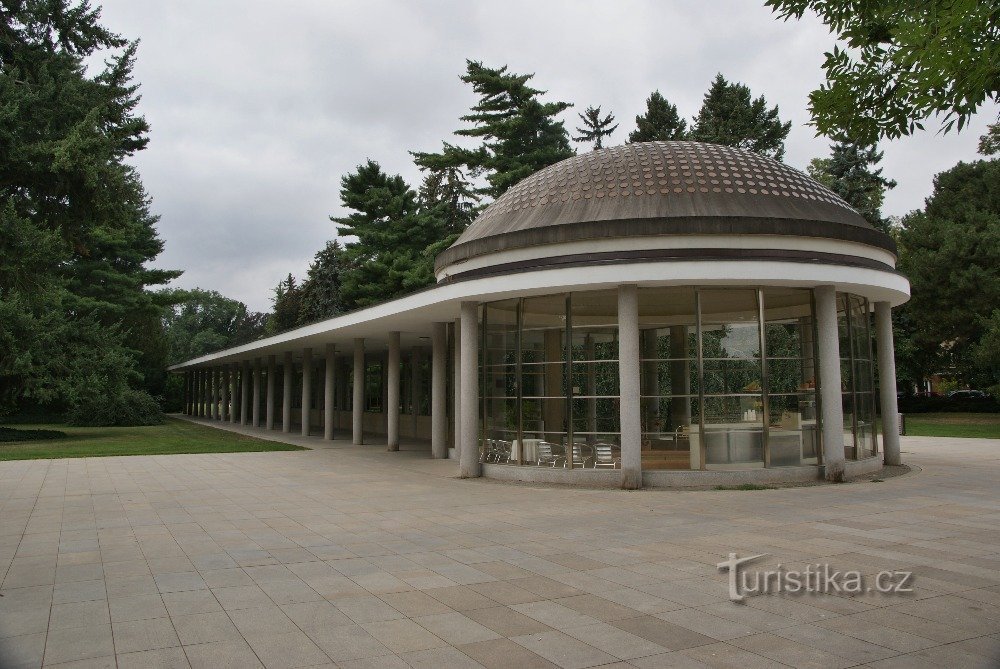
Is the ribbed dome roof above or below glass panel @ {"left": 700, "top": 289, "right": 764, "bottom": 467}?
above

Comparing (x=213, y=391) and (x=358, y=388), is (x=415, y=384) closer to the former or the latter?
(x=358, y=388)

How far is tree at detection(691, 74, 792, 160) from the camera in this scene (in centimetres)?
5609

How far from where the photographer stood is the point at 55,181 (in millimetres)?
21953

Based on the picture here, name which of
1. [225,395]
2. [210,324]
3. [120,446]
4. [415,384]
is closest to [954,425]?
[415,384]

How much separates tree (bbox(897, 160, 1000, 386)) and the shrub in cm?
4869

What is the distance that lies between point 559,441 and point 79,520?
9722 millimetres

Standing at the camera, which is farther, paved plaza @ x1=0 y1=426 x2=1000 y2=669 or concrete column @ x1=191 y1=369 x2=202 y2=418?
concrete column @ x1=191 y1=369 x2=202 y2=418

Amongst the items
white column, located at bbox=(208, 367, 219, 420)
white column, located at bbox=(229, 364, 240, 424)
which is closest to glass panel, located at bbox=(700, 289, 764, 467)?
white column, located at bbox=(229, 364, 240, 424)

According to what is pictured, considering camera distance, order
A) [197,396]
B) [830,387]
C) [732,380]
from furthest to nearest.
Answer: [197,396], [830,387], [732,380]

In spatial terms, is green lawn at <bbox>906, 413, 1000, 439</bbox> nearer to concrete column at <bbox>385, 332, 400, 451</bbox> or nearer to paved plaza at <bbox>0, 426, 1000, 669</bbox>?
paved plaza at <bbox>0, 426, 1000, 669</bbox>

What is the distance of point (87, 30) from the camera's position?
94.1 ft

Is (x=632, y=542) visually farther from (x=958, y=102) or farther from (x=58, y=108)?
(x=58, y=108)

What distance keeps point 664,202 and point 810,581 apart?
1093 cm

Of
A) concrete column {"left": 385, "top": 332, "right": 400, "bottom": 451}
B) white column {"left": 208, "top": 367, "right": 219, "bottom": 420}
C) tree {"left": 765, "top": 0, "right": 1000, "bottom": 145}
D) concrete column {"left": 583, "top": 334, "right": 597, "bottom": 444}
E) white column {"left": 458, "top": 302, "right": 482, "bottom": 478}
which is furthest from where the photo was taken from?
white column {"left": 208, "top": 367, "right": 219, "bottom": 420}
